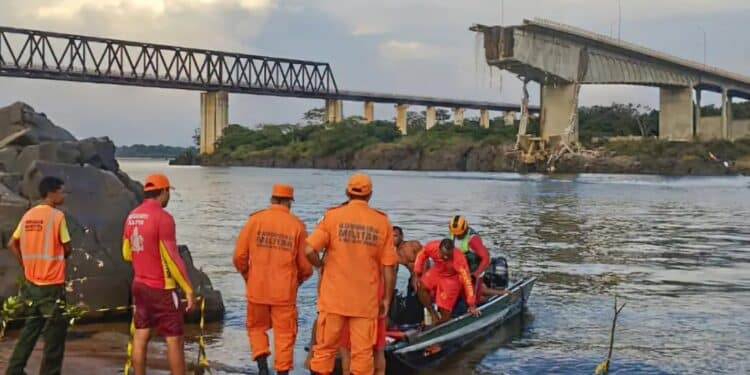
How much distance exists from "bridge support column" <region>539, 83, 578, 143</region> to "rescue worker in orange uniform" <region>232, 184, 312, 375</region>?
81.6 m

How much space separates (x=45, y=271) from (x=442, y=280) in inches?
188

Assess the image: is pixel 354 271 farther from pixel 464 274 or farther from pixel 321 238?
pixel 464 274

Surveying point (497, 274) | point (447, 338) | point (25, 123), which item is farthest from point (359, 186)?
point (25, 123)

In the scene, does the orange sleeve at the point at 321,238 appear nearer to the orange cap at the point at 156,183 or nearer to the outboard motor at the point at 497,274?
the orange cap at the point at 156,183

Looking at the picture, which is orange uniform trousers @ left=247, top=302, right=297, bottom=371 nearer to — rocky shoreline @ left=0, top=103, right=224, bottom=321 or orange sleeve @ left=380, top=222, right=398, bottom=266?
orange sleeve @ left=380, top=222, right=398, bottom=266

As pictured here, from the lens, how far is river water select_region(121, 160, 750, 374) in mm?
11875

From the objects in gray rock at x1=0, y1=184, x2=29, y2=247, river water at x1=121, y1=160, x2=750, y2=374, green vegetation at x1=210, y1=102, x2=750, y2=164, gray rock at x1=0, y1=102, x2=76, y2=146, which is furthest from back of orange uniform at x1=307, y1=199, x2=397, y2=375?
green vegetation at x1=210, y1=102, x2=750, y2=164

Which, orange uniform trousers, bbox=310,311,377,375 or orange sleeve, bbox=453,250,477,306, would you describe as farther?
orange sleeve, bbox=453,250,477,306

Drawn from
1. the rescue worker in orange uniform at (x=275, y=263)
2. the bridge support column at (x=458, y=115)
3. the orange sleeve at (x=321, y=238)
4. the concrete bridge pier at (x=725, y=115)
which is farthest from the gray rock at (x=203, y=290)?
the bridge support column at (x=458, y=115)

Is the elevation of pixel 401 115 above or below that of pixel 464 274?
above

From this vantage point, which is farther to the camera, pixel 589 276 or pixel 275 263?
pixel 589 276

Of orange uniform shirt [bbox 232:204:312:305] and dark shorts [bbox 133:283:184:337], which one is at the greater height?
orange uniform shirt [bbox 232:204:312:305]

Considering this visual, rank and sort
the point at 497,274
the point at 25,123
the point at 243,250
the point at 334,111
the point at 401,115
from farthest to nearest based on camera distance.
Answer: the point at 401,115 → the point at 334,111 → the point at 25,123 → the point at 497,274 → the point at 243,250

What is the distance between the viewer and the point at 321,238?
7.34 m
